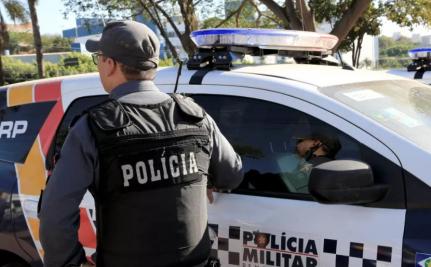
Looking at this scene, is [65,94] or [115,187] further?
[65,94]

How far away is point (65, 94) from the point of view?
2691 mm

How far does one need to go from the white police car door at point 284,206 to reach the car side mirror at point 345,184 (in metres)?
0.08

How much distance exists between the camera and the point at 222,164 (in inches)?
77.6

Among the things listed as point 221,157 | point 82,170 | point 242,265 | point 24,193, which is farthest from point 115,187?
point 24,193

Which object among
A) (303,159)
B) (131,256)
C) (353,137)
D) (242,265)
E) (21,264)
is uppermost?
(353,137)

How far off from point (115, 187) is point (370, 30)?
62.4 ft

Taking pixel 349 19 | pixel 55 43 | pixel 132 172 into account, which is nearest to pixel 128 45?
pixel 132 172

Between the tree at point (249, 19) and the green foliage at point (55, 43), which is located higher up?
the tree at point (249, 19)

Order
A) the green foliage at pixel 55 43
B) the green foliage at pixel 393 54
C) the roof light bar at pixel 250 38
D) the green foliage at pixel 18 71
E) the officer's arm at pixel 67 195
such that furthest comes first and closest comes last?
the green foliage at pixel 55 43 < the green foliage at pixel 18 71 < the green foliage at pixel 393 54 < the roof light bar at pixel 250 38 < the officer's arm at pixel 67 195

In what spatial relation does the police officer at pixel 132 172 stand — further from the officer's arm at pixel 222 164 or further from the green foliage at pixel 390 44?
the green foliage at pixel 390 44

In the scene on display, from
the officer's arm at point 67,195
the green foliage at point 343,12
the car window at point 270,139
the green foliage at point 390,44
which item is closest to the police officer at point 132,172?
the officer's arm at point 67,195

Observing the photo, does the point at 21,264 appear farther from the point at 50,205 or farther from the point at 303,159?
the point at 303,159

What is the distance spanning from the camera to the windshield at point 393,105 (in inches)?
77.9

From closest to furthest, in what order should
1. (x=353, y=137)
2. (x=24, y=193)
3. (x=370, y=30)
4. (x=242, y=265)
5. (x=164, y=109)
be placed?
(x=164, y=109) → (x=353, y=137) → (x=242, y=265) → (x=24, y=193) → (x=370, y=30)
